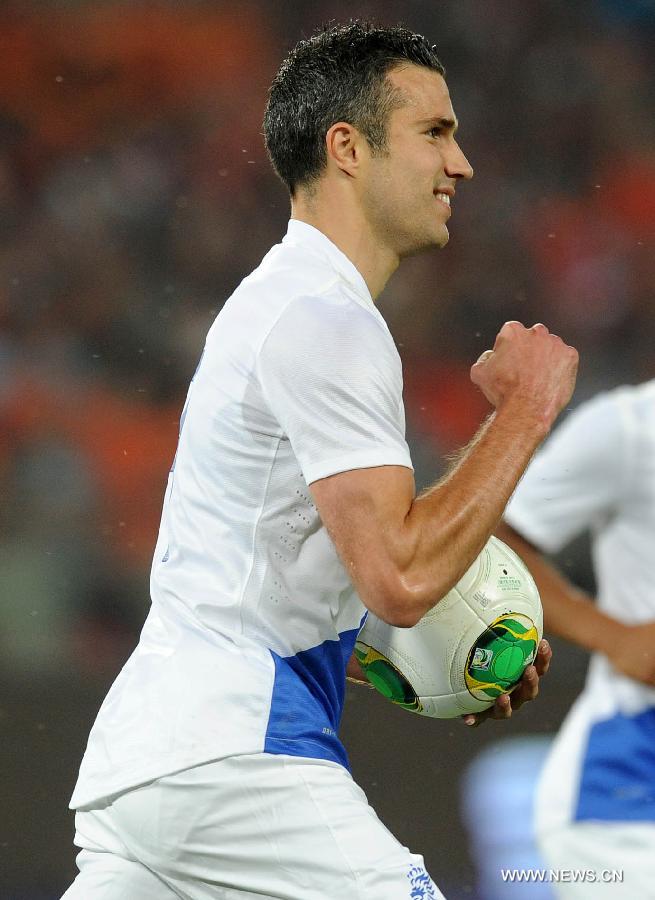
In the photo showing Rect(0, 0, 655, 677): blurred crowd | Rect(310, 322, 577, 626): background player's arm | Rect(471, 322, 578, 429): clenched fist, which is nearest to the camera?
Rect(310, 322, 577, 626): background player's arm

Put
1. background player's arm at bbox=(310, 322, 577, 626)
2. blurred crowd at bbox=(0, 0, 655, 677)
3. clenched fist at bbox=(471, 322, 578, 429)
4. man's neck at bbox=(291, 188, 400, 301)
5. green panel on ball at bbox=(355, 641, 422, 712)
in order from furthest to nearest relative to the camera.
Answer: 1. blurred crowd at bbox=(0, 0, 655, 677)
2. green panel on ball at bbox=(355, 641, 422, 712)
3. man's neck at bbox=(291, 188, 400, 301)
4. clenched fist at bbox=(471, 322, 578, 429)
5. background player's arm at bbox=(310, 322, 577, 626)

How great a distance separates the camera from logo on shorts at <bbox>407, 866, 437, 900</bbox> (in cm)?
149

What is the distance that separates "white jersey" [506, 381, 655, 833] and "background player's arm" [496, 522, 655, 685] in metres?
0.02

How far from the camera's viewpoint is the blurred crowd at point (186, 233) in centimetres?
453

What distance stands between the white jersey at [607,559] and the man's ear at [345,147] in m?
0.71

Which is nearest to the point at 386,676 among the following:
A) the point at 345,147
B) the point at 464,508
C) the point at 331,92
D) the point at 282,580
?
the point at 282,580

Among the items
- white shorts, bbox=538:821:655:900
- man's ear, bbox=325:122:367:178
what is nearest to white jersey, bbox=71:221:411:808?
man's ear, bbox=325:122:367:178

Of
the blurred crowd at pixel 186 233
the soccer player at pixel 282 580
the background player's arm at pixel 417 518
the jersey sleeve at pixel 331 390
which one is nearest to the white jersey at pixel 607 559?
the soccer player at pixel 282 580

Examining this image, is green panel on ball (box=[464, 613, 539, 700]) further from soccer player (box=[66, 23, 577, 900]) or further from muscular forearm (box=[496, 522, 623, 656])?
muscular forearm (box=[496, 522, 623, 656])

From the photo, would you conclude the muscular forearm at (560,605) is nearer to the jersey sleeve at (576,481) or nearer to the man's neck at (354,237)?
the jersey sleeve at (576,481)

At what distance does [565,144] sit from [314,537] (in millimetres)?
3840

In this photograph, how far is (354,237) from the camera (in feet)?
5.99

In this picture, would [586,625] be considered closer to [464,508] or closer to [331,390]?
[464,508]

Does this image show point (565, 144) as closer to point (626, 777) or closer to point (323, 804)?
point (626, 777)
